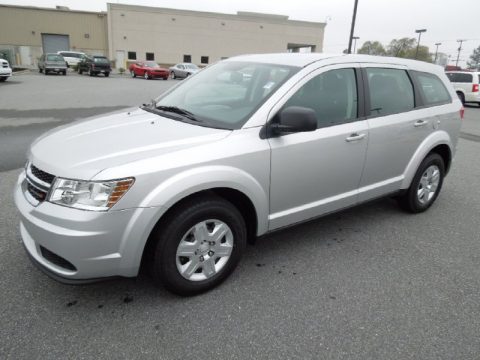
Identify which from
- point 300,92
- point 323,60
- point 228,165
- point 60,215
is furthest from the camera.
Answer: point 323,60

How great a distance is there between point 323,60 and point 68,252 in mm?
2521

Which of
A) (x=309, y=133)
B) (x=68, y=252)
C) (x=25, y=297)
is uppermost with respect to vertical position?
(x=309, y=133)

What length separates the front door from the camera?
301 centimetres

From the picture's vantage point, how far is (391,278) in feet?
10.3

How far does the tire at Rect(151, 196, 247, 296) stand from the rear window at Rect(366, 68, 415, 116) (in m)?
1.85

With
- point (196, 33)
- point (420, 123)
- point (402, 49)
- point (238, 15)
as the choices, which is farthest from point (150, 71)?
point (402, 49)

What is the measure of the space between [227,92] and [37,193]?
1.80 m

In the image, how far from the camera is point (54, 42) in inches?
2138

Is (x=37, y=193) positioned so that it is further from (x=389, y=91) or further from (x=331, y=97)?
(x=389, y=91)

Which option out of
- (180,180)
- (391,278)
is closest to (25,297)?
(180,180)

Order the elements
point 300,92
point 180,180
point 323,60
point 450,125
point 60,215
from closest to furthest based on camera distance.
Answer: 1. point 60,215
2. point 180,180
3. point 300,92
4. point 323,60
5. point 450,125

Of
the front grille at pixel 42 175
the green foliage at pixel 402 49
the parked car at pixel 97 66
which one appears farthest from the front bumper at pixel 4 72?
the green foliage at pixel 402 49

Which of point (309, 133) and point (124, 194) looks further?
point (309, 133)

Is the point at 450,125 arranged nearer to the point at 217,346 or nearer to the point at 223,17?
the point at 217,346
